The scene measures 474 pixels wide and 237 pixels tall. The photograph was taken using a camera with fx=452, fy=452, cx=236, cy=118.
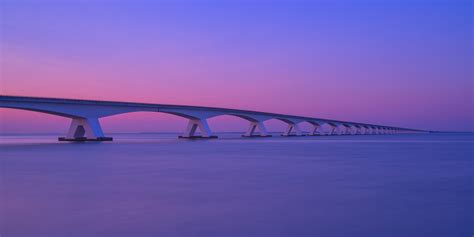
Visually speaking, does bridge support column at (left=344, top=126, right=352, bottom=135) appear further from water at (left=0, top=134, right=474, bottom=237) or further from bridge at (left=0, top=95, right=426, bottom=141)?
water at (left=0, top=134, right=474, bottom=237)

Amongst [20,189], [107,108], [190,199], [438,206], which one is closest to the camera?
[438,206]

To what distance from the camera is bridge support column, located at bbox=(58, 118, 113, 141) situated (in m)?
47.7

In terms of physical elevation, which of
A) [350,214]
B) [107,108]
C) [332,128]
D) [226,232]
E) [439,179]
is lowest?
[226,232]

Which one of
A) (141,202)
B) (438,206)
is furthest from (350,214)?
(141,202)

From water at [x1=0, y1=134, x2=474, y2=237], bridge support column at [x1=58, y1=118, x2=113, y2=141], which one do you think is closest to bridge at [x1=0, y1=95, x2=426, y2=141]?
bridge support column at [x1=58, y1=118, x2=113, y2=141]

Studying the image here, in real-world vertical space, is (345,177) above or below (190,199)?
above

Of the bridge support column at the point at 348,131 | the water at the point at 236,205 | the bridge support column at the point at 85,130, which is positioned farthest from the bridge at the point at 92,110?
the bridge support column at the point at 348,131

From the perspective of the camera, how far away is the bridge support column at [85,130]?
157 ft

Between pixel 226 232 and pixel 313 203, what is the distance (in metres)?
2.74

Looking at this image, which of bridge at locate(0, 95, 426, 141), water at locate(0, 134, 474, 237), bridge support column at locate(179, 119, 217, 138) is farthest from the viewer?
bridge support column at locate(179, 119, 217, 138)

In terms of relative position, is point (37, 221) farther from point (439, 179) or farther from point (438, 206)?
point (439, 179)

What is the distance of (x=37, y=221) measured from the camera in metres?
6.70

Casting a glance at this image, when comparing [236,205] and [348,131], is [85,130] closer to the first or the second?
[236,205]

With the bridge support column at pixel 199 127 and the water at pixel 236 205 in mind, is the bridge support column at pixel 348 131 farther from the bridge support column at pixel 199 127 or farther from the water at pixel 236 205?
the water at pixel 236 205
